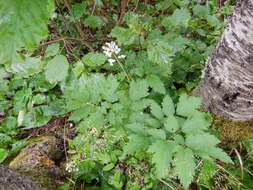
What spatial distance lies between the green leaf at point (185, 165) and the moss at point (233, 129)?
0.61m

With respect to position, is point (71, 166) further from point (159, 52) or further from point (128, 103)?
point (159, 52)

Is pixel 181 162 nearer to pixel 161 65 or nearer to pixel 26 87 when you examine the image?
pixel 161 65

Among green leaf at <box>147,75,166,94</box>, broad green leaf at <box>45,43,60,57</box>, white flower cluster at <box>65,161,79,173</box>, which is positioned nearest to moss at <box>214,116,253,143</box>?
green leaf at <box>147,75,166,94</box>

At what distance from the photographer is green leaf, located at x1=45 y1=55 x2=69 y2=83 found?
1886mm

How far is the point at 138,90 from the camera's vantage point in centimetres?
187

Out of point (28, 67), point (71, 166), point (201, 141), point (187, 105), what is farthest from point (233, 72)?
point (28, 67)

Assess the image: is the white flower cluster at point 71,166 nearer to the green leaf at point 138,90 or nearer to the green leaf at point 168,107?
the green leaf at point 138,90

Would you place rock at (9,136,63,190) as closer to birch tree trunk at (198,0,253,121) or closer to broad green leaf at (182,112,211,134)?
broad green leaf at (182,112,211,134)

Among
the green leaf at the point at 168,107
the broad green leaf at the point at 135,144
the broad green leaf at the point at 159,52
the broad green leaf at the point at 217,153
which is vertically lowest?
the broad green leaf at the point at 135,144

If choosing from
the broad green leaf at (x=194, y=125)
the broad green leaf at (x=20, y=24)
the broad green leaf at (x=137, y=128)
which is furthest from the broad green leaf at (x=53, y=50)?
the broad green leaf at (x=20, y=24)

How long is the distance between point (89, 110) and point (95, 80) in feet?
0.66

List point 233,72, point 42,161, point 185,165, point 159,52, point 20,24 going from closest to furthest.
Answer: point 20,24
point 185,165
point 233,72
point 159,52
point 42,161

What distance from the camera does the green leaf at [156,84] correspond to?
2.00 meters

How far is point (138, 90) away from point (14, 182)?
0.84 meters
